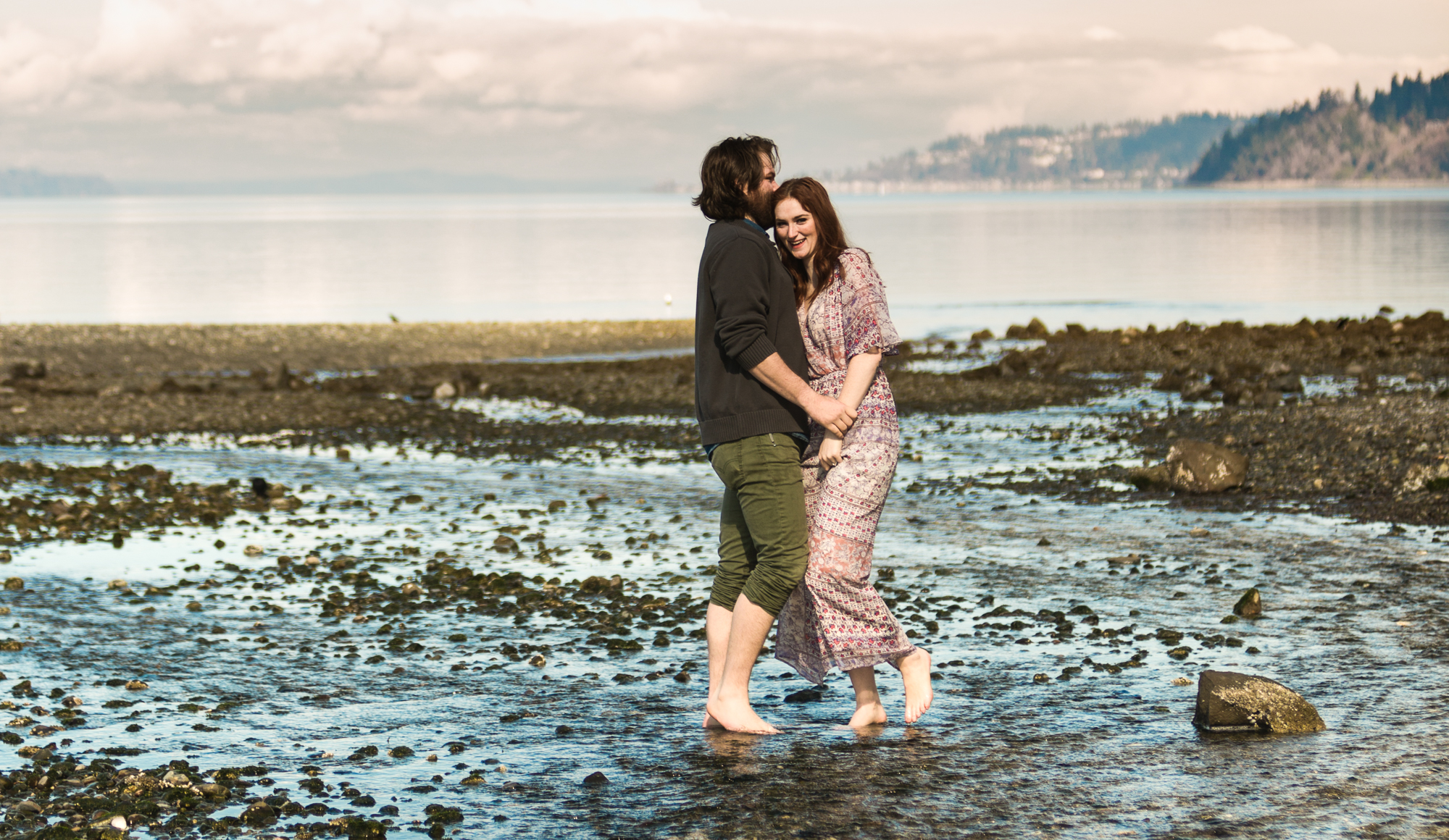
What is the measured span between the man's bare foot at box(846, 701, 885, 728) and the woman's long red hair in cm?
215

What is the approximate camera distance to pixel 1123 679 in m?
7.66

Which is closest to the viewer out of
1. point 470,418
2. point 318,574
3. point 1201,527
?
point 318,574

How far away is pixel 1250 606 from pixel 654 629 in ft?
13.7

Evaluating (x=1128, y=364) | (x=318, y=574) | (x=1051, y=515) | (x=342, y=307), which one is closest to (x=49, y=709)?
(x=318, y=574)

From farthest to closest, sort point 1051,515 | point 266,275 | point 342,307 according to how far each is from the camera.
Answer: point 266,275 < point 342,307 < point 1051,515

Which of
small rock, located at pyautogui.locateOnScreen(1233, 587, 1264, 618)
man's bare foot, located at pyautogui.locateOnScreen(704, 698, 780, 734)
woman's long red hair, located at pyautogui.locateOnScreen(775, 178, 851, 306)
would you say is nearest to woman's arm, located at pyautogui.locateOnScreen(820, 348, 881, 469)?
woman's long red hair, located at pyautogui.locateOnScreen(775, 178, 851, 306)

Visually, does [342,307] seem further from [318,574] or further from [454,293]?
[318,574]

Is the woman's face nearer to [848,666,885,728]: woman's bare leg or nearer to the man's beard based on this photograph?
the man's beard

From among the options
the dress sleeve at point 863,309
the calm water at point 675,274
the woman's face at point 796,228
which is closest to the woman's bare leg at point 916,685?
the dress sleeve at point 863,309

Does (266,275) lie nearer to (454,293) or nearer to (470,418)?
(454,293)

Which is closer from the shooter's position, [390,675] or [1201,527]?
[390,675]

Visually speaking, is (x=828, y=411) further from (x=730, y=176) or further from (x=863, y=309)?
(x=730, y=176)

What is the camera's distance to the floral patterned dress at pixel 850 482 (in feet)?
21.1

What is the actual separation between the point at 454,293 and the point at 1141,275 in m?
39.4
